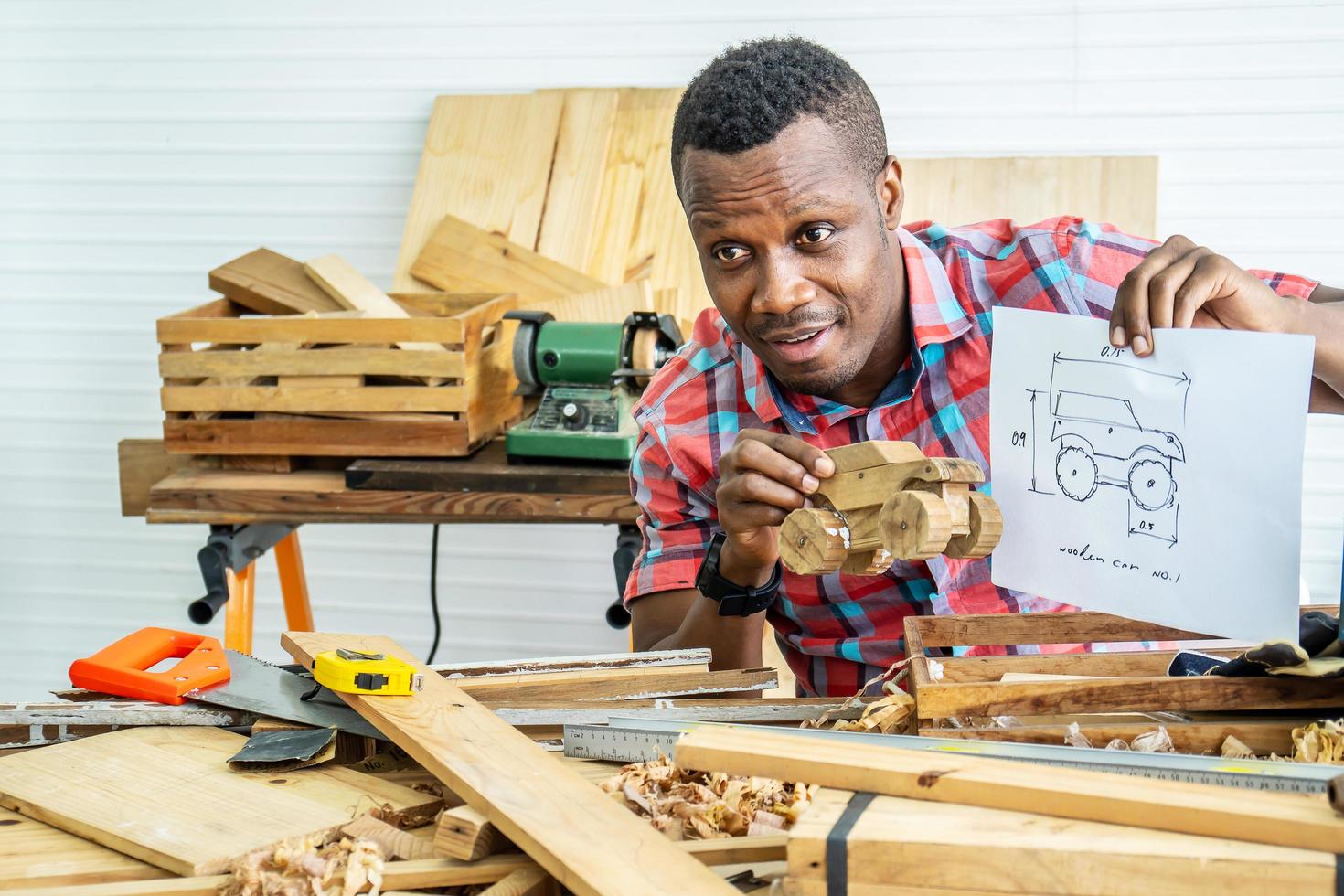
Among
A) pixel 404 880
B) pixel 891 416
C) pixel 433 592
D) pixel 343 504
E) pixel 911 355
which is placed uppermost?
pixel 911 355

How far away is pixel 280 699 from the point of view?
5.12 ft

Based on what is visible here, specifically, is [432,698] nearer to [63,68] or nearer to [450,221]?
[450,221]

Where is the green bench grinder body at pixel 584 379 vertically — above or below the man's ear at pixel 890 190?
below

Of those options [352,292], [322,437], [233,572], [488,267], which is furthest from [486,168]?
[233,572]

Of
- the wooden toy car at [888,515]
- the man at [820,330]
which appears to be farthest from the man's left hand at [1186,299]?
the wooden toy car at [888,515]

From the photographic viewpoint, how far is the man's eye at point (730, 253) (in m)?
1.77

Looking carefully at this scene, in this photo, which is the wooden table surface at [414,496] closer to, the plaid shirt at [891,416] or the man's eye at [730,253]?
the plaid shirt at [891,416]

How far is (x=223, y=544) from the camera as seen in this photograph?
296 centimetres

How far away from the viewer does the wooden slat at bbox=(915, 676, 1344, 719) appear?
128cm

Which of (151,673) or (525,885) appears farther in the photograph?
(151,673)

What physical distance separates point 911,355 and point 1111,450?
0.62m

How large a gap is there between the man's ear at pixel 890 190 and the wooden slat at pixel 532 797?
3.29 feet

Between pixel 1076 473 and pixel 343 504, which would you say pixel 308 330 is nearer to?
pixel 343 504

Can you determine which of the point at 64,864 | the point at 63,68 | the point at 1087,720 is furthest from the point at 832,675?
the point at 63,68
